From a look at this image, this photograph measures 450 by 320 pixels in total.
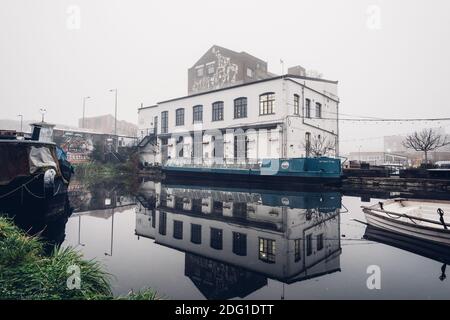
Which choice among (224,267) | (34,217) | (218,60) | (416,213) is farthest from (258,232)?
(218,60)

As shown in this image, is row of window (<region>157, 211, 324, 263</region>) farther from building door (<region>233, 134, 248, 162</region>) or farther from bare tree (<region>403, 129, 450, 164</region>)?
bare tree (<region>403, 129, 450, 164</region>)

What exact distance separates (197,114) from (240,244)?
73.2ft

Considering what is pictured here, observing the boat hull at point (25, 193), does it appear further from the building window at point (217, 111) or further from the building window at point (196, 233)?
the building window at point (217, 111)

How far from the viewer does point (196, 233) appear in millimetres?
7121

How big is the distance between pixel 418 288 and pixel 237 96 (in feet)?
69.8

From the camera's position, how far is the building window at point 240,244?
562cm

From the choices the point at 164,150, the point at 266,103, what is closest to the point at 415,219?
the point at 266,103

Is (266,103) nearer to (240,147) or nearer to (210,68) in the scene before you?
(240,147)

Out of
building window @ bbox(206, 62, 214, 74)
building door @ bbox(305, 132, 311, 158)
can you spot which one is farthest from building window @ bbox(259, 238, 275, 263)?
building window @ bbox(206, 62, 214, 74)

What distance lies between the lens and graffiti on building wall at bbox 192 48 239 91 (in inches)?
1348

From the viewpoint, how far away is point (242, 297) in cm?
375

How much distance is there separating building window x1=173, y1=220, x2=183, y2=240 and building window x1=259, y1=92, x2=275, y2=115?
1552cm
